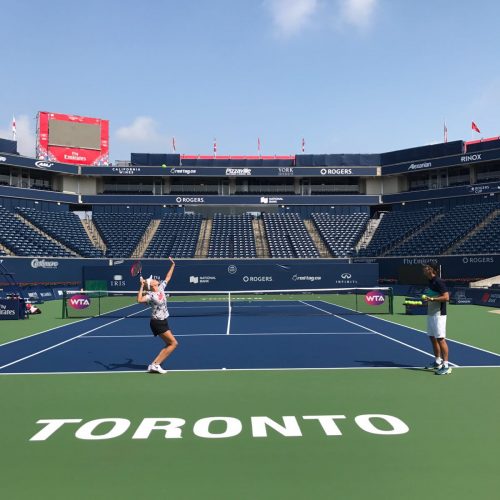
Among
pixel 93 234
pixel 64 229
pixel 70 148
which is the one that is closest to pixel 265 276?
pixel 64 229

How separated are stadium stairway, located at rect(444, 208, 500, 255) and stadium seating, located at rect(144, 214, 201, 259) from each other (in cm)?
2700

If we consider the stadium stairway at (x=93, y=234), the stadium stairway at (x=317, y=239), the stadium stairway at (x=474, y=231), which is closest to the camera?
the stadium stairway at (x=474, y=231)

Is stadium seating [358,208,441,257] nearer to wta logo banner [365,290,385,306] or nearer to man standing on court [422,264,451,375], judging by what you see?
wta logo banner [365,290,385,306]

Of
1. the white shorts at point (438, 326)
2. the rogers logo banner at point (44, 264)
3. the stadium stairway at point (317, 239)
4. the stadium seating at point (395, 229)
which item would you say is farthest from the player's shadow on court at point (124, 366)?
the stadium seating at point (395, 229)

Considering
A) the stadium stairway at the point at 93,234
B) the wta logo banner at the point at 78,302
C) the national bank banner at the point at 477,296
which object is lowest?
the national bank banner at the point at 477,296

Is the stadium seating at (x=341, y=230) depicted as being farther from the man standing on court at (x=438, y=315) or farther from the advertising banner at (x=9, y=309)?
the man standing on court at (x=438, y=315)

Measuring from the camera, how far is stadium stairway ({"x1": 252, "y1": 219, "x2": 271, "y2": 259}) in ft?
182

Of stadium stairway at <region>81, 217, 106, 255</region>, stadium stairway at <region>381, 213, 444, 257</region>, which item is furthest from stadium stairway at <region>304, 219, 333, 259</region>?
stadium stairway at <region>81, 217, 106, 255</region>

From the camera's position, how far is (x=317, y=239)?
58.7 m

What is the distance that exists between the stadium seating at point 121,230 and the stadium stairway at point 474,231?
33.9 meters

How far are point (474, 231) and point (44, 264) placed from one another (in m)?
43.0

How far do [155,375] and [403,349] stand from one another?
23.3ft

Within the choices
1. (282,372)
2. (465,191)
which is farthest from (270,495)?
(465,191)

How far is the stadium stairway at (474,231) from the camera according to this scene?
1938 inches
